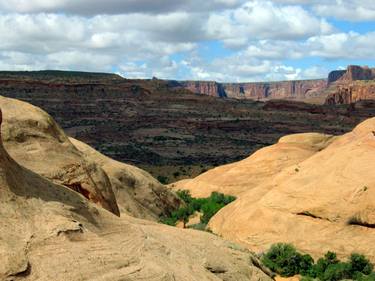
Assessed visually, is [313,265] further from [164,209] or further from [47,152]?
[164,209]

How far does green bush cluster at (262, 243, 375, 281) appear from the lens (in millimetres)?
16781

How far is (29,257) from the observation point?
300 inches

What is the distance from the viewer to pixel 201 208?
97.7 feet

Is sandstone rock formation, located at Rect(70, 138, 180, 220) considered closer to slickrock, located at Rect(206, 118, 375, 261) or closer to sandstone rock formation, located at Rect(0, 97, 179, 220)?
slickrock, located at Rect(206, 118, 375, 261)

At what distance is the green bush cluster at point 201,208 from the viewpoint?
1025 inches

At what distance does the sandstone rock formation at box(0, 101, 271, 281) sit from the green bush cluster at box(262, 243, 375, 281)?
6414mm

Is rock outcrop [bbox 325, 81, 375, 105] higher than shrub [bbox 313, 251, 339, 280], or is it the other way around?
rock outcrop [bbox 325, 81, 375, 105]

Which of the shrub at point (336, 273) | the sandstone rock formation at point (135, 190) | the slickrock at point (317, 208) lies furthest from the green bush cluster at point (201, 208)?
the shrub at point (336, 273)

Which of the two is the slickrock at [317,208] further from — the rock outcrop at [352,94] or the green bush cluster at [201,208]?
the rock outcrop at [352,94]

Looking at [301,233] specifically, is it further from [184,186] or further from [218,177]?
[184,186]

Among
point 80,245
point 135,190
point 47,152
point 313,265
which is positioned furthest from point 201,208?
point 80,245

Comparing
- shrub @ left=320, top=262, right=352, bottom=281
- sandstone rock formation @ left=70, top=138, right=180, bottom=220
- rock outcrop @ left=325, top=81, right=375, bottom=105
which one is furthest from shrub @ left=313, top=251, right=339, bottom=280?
rock outcrop @ left=325, top=81, right=375, bottom=105

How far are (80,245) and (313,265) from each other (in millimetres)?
10918

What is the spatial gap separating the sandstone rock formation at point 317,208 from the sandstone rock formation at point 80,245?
26.1 ft
